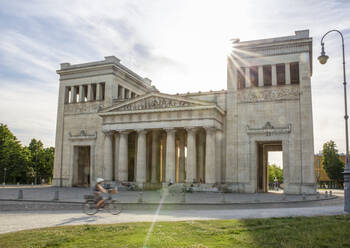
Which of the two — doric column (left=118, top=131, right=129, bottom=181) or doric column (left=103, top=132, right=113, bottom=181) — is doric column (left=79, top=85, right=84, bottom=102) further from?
doric column (left=118, top=131, right=129, bottom=181)

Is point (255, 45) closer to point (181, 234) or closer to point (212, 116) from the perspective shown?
point (212, 116)

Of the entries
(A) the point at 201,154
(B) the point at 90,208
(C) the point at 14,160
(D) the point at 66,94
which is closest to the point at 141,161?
(A) the point at 201,154

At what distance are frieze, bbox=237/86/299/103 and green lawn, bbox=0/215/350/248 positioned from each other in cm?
3602

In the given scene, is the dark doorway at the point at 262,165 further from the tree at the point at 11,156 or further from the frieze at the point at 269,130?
the tree at the point at 11,156

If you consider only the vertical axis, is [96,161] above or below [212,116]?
below

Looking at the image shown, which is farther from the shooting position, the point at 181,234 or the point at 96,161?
the point at 96,161

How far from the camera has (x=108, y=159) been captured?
2101 inches

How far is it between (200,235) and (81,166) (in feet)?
182

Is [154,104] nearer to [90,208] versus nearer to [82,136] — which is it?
[82,136]

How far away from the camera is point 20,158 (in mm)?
84188

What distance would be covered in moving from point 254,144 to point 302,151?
660 centimetres

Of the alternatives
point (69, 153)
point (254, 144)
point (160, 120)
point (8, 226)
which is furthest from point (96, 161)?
point (8, 226)

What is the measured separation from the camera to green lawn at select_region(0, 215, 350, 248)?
35.1 feet

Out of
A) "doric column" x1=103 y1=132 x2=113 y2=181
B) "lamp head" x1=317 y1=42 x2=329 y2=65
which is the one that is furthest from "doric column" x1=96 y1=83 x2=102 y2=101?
"lamp head" x1=317 y1=42 x2=329 y2=65
